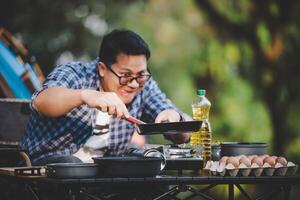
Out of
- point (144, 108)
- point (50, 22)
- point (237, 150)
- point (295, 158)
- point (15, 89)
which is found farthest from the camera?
point (295, 158)

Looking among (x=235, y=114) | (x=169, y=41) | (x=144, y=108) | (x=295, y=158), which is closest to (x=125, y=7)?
(x=169, y=41)

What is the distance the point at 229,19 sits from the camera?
641 centimetres

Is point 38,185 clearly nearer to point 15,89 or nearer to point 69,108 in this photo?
point 69,108

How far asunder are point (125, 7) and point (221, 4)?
90cm

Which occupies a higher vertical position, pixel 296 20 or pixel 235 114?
pixel 296 20

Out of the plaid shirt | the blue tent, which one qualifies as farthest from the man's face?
the blue tent

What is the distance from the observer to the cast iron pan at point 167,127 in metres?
2.62

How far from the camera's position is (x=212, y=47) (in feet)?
20.6

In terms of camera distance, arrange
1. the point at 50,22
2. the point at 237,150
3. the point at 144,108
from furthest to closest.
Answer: the point at 50,22
the point at 144,108
the point at 237,150

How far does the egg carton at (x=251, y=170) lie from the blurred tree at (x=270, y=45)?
369cm

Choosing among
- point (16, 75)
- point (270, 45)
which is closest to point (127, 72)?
point (16, 75)

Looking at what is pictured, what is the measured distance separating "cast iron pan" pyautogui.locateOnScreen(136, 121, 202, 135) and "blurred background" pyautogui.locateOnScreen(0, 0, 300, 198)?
3133mm

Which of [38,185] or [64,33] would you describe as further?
[64,33]

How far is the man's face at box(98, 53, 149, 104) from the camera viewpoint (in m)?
3.16
